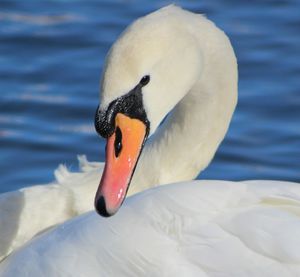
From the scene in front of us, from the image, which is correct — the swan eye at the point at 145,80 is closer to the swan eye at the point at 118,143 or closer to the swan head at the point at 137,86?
the swan head at the point at 137,86

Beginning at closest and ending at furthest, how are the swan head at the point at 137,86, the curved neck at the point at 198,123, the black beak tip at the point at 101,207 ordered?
the black beak tip at the point at 101,207, the swan head at the point at 137,86, the curved neck at the point at 198,123

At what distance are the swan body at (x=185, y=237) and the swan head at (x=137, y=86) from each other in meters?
0.13

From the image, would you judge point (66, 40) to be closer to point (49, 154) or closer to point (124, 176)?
point (49, 154)

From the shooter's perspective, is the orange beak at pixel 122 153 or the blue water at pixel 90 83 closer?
the orange beak at pixel 122 153

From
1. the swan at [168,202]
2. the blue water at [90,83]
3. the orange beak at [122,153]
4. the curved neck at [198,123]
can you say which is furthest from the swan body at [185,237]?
the blue water at [90,83]

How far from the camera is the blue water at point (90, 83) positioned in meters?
7.86

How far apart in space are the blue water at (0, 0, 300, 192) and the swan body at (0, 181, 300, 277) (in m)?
2.43

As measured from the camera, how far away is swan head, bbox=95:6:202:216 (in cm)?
516

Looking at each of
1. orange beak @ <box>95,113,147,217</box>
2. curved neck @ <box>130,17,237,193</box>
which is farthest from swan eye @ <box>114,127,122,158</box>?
curved neck @ <box>130,17,237,193</box>

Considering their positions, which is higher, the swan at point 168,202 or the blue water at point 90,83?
the swan at point 168,202

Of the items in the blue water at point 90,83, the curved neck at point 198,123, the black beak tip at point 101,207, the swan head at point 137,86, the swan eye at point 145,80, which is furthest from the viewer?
the blue water at point 90,83

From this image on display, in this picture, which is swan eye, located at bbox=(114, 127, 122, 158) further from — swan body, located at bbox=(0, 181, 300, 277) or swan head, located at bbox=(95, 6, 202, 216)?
swan body, located at bbox=(0, 181, 300, 277)

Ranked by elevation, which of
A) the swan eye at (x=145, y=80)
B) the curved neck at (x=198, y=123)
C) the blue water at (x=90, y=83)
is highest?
the swan eye at (x=145, y=80)

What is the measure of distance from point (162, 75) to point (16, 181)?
2436mm
